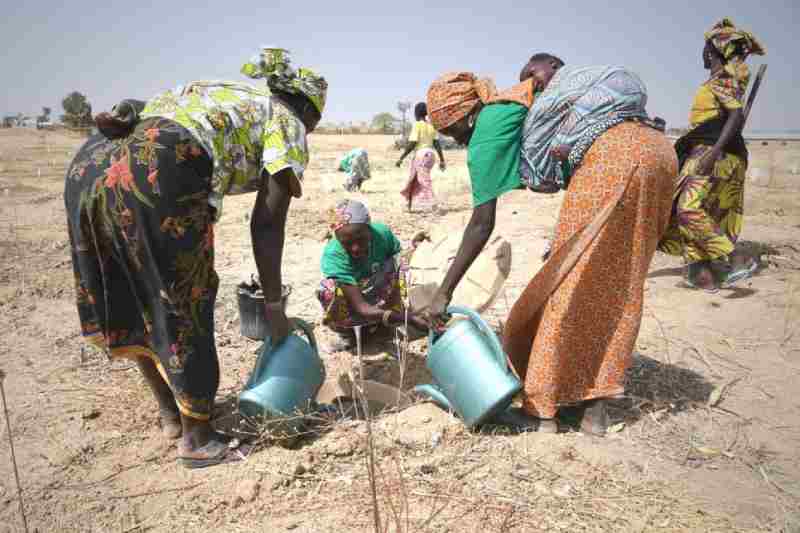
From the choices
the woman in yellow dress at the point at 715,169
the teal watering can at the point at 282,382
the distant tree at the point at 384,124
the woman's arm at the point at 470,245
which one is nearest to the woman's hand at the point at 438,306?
the woman's arm at the point at 470,245

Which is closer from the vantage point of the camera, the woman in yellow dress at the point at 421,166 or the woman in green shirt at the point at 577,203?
the woman in green shirt at the point at 577,203

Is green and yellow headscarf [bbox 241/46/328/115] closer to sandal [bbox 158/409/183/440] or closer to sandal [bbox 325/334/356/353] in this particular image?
sandal [bbox 158/409/183/440]

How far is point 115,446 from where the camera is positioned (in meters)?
2.37

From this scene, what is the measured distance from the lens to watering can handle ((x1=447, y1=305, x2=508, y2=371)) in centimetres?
215

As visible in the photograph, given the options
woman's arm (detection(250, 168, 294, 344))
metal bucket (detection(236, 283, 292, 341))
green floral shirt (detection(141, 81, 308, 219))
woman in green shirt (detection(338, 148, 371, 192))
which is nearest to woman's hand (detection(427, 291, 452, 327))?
woman's arm (detection(250, 168, 294, 344))

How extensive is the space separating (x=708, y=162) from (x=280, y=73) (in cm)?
384

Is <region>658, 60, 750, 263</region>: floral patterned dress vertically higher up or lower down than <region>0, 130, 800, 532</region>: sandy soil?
higher up

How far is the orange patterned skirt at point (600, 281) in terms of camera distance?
2043mm

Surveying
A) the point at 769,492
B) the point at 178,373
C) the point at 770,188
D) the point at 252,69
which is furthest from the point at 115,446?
the point at 770,188

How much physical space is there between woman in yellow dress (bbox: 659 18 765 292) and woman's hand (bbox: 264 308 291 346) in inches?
148

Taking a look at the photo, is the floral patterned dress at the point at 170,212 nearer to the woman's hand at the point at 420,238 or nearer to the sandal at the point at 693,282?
the woman's hand at the point at 420,238

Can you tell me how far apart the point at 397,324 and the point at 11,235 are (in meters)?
5.83

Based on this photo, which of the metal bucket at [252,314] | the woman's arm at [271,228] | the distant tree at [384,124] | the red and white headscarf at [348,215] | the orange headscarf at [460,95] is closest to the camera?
the woman's arm at [271,228]

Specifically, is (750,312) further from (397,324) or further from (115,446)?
(115,446)
